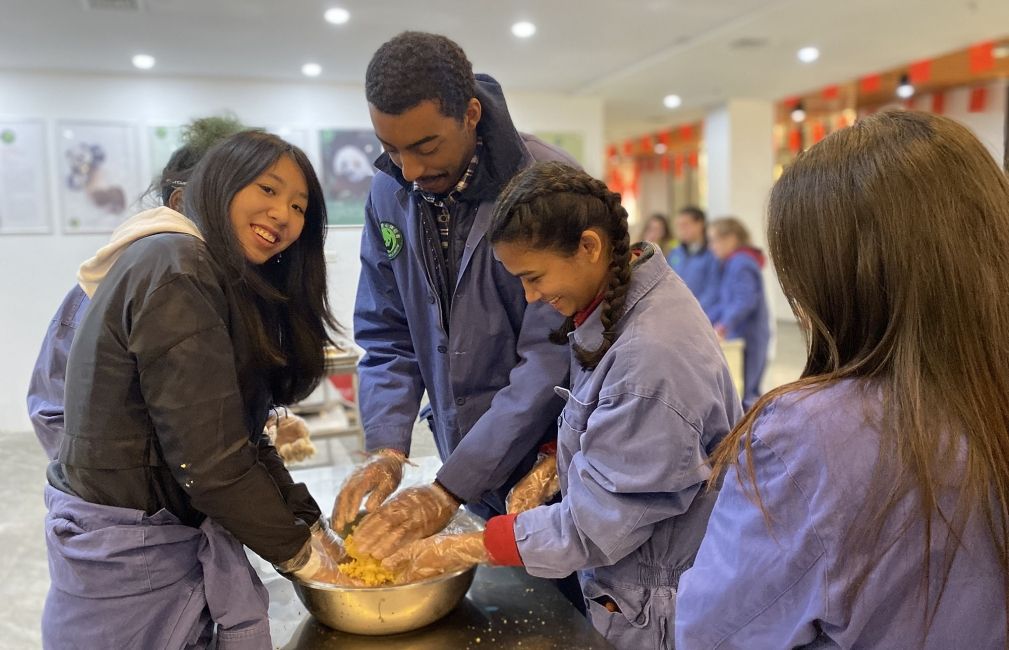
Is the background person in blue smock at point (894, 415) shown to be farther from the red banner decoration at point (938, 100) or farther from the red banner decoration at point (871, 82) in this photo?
the red banner decoration at point (938, 100)

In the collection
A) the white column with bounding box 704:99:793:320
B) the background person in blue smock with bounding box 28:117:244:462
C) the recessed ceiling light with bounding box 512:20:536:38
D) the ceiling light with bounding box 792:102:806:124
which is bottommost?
the background person in blue smock with bounding box 28:117:244:462

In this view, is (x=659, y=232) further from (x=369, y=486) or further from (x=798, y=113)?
(x=369, y=486)

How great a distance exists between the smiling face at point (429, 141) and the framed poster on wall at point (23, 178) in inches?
35.7

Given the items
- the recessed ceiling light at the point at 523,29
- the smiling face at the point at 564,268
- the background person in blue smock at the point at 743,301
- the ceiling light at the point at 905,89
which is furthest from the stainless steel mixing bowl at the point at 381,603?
the ceiling light at the point at 905,89

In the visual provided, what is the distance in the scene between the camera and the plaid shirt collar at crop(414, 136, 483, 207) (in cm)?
118

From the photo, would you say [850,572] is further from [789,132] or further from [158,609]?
[789,132]

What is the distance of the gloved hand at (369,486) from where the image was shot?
3.86 ft

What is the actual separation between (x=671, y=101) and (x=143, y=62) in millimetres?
4486

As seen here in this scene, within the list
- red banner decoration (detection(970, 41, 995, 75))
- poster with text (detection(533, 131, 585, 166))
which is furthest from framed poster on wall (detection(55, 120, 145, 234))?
red banner decoration (detection(970, 41, 995, 75))

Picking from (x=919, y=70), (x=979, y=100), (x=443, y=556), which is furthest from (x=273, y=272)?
(x=979, y=100)

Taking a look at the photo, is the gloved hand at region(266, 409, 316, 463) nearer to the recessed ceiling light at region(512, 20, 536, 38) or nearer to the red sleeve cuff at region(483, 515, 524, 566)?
the red sleeve cuff at region(483, 515, 524, 566)

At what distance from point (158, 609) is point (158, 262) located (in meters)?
0.42

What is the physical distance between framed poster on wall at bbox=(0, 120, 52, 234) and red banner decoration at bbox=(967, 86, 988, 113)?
799cm

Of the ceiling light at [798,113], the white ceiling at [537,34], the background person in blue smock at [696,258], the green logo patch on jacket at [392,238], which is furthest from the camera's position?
the ceiling light at [798,113]
